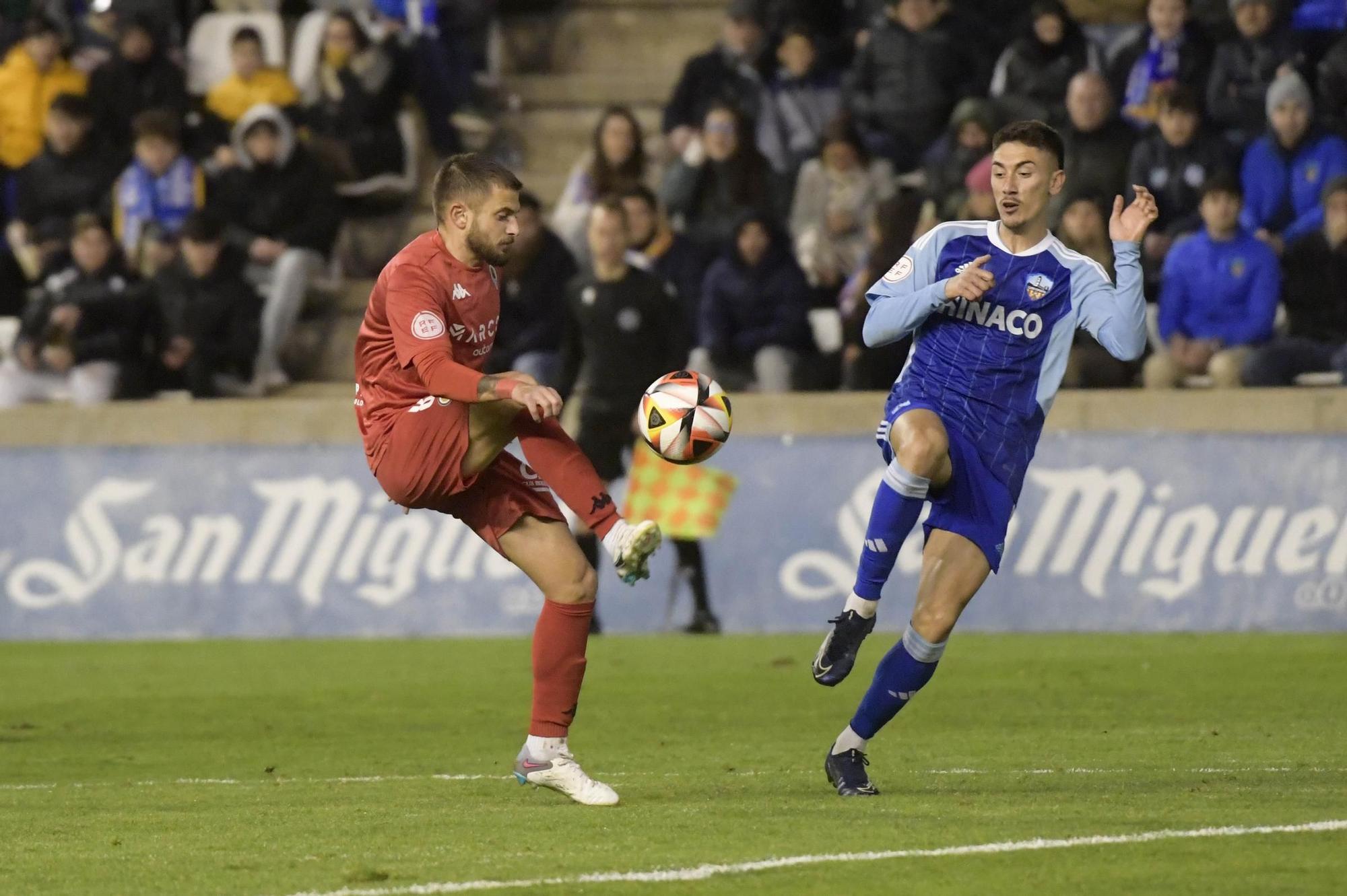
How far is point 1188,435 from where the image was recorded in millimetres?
13547

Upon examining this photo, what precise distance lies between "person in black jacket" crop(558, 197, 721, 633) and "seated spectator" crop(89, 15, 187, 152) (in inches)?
211

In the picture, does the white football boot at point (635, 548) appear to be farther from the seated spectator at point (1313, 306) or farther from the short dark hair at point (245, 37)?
the short dark hair at point (245, 37)

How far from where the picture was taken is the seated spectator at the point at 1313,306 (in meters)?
14.0

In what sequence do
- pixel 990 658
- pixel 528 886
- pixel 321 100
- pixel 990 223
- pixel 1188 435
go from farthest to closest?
pixel 321 100 < pixel 1188 435 < pixel 990 658 < pixel 990 223 < pixel 528 886

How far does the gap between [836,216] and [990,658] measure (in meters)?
4.57

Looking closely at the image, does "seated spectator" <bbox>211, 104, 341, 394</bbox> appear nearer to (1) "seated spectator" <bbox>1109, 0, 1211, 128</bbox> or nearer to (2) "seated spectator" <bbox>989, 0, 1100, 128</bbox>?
(2) "seated spectator" <bbox>989, 0, 1100, 128</bbox>

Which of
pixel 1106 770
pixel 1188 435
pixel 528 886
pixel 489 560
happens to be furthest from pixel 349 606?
pixel 528 886

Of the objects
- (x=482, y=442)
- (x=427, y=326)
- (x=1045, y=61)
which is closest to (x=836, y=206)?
(x=1045, y=61)

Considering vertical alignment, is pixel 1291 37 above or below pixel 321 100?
above

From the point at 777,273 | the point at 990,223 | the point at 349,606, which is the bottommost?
the point at 349,606

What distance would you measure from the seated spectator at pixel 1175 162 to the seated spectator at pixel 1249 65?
47 cm

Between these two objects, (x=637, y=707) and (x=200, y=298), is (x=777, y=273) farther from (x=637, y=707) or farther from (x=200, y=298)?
(x=637, y=707)

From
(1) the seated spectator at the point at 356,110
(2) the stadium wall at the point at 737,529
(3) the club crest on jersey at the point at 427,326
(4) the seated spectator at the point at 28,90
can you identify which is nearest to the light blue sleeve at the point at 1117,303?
(3) the club crest on jersey at the point at 427,326

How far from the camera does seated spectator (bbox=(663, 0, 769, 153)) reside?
56.2ft
